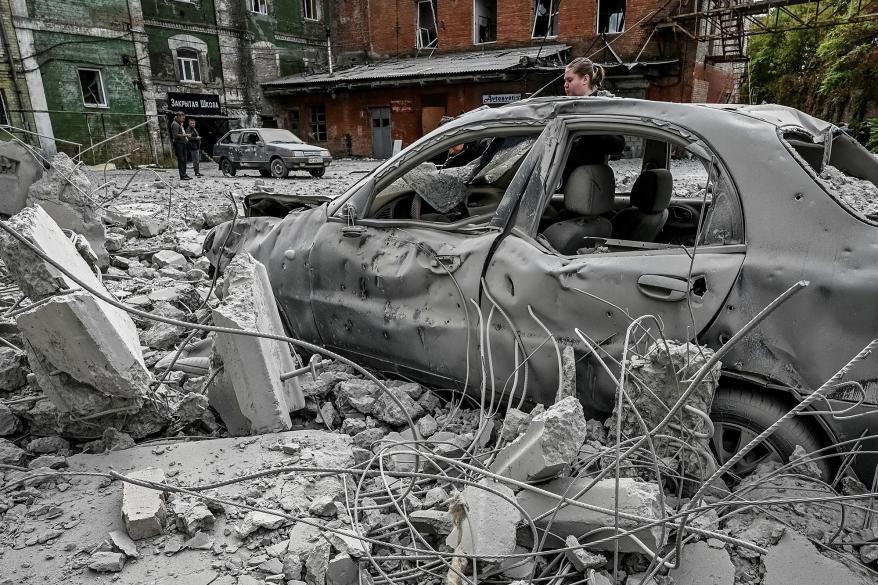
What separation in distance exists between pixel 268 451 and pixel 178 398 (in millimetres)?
778

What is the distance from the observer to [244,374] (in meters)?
2.71

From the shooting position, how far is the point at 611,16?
20.2m

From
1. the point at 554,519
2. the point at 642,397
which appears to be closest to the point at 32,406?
the point at 554,519

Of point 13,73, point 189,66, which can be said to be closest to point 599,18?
point 189,66

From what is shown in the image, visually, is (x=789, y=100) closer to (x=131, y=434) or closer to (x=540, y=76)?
(x=540, y=76)

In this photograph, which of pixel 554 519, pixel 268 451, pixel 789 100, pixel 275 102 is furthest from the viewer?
pixel 275 102

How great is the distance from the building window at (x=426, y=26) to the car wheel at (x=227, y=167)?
37.4 feet

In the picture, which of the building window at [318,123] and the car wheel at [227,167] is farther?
the building window at [318,123]

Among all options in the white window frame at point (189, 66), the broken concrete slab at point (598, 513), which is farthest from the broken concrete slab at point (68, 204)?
the white window frame at point (189, 66)

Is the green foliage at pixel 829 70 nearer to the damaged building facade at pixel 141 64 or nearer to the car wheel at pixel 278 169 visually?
the car wheel at pixel 278 169

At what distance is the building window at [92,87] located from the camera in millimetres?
20844

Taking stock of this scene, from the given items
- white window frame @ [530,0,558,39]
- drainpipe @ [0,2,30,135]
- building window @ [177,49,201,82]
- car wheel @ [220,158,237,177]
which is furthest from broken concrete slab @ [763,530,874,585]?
building window @ [177,49,201,82]

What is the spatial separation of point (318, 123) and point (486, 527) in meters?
27.3

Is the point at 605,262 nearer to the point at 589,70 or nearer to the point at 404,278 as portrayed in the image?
the point at 404,278
